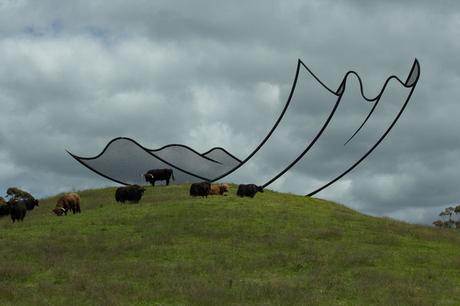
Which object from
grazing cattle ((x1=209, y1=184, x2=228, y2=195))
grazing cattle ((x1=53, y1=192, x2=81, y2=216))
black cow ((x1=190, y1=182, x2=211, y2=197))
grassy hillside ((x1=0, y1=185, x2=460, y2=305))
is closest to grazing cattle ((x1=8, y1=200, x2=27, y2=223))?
grazing cattle ((x1=53, y1=192, x2=81, y2=216))

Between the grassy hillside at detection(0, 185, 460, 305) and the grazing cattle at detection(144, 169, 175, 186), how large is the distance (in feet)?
39.5

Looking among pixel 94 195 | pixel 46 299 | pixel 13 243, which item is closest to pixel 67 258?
pixel 13 243

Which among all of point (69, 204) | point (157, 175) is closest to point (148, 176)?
point (157, 175)

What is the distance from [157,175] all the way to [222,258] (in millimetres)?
28221

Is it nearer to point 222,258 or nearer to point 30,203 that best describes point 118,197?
point 30,203

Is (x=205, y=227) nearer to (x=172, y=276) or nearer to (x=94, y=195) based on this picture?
(x=172, y=276)

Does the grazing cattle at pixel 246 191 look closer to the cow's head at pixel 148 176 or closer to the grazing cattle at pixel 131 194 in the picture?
the grazing cattle at pixel 131 194

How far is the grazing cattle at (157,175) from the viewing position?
52.6 meters

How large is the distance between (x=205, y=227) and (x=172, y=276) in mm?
9587

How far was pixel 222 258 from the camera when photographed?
25281 mm

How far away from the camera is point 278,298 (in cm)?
1886

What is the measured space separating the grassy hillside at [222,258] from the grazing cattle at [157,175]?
1204 cm

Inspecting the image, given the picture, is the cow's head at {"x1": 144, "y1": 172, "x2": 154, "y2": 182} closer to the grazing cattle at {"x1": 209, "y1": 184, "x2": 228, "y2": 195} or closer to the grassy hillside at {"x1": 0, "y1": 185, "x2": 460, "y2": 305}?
the grazing cattle at {"x1": 209, "y1": 184, "x2": 228, "y2": 195}

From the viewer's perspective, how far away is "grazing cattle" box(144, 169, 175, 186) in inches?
2069
